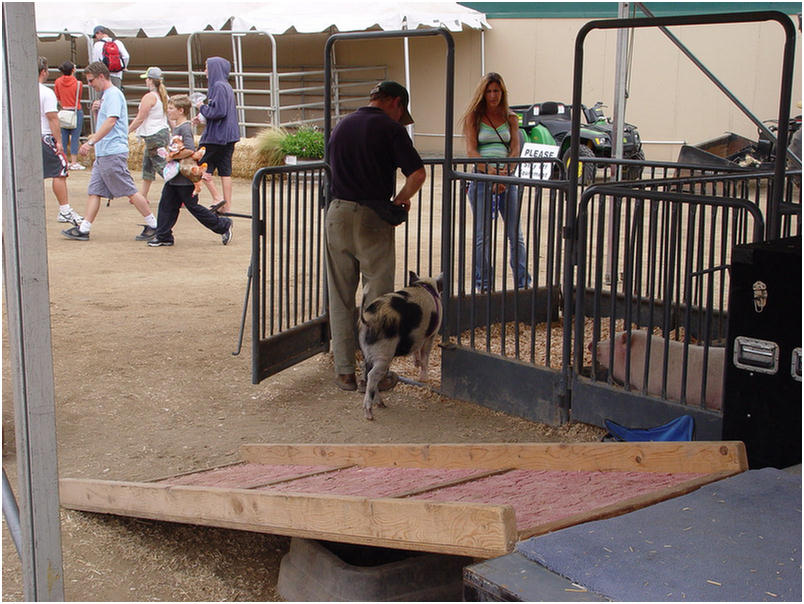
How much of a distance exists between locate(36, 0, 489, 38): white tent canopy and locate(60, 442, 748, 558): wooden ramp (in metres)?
14.0

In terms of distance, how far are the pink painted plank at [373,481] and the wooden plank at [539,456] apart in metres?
0.07

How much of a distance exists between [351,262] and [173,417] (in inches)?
58.4

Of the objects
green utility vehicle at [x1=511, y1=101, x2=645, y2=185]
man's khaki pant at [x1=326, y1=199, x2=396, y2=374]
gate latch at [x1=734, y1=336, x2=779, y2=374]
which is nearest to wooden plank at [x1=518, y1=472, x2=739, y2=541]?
gate latch at [x1=734, y1=336, x2=779, y2=374]

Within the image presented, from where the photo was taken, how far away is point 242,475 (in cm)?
421

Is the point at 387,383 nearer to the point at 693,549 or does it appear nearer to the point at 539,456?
the point at 539,456

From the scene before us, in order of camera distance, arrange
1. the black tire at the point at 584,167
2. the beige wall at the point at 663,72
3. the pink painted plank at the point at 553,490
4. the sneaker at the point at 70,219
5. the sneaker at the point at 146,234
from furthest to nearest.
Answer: the beige wall at the point at 663,72, the sneaker at the point at 70,219, the sneaker at the point at 146,234, the black tire at the point at 584,167, the pink painted plank at the point at 553,490

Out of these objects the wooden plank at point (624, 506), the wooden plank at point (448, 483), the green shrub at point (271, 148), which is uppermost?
the green shrub at point (271, 148)

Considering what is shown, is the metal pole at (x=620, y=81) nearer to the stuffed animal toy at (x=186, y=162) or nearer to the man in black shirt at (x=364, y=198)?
the man in black shirt at (x=364, y=198)

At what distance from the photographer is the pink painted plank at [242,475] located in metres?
3.97

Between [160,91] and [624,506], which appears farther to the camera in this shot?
[160,91]

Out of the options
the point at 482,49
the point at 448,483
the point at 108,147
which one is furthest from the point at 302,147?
the point at 448,483

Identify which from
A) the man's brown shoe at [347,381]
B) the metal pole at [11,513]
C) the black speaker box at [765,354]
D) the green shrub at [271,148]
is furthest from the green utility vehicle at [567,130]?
the metal pole at [11,513]

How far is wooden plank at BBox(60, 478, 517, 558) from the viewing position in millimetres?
2812

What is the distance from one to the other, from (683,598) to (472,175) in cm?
359
